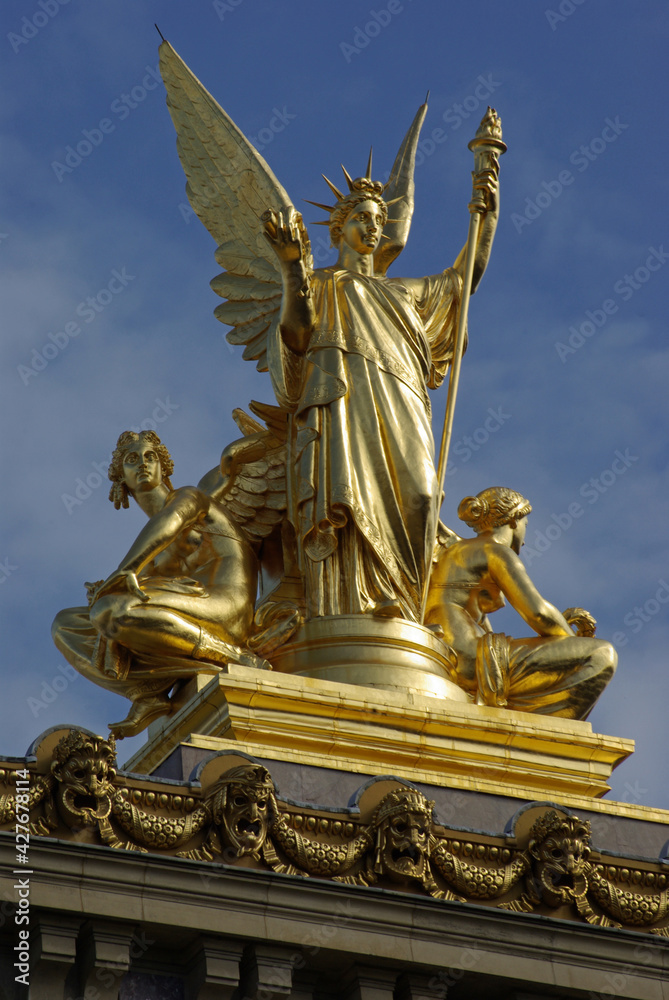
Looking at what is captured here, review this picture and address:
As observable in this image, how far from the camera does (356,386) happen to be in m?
19.7

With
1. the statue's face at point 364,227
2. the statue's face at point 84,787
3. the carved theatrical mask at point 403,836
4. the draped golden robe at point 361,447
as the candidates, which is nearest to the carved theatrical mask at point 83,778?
the statue's face at point 84,787

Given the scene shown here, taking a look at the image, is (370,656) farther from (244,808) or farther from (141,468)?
(244,808)

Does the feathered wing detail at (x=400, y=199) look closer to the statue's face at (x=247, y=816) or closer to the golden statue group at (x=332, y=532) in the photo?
the golden statue group at (x=332, y=532)

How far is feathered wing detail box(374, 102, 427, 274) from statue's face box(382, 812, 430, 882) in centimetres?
785

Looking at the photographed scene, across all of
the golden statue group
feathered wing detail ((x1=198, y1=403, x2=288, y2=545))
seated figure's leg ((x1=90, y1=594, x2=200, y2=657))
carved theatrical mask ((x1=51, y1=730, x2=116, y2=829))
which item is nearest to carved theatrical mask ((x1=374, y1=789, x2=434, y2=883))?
carved theatrical mask ((x1=51, y1=730, x2=116, y2=829))

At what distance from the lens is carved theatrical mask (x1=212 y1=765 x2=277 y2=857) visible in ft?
48.6

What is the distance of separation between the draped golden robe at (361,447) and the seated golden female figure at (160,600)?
2.47 feet

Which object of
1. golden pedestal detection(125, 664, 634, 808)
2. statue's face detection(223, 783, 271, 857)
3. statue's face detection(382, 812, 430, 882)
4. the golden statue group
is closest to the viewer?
statue's face detection(223, 783, 271, 857)

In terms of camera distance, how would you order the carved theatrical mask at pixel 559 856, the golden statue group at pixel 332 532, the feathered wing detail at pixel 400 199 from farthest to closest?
1. the feathered wing detail at pixel 400 199
2. the golden statue group at pixel 332 532
3. the carved theatrical mask at pixel 559 856

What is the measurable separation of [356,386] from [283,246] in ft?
5.93

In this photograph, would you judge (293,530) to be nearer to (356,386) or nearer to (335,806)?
(356,386)

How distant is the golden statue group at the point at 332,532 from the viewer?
1834cm

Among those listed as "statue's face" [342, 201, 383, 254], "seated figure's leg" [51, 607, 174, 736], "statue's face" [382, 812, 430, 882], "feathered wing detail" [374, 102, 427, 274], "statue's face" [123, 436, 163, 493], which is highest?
"feathered wing detail" [374, 102, 427, 274]

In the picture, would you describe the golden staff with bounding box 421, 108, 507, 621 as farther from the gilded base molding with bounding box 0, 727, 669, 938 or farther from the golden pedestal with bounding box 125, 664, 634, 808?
the gilded base molding with bounding box 0, 727, 669, 938
